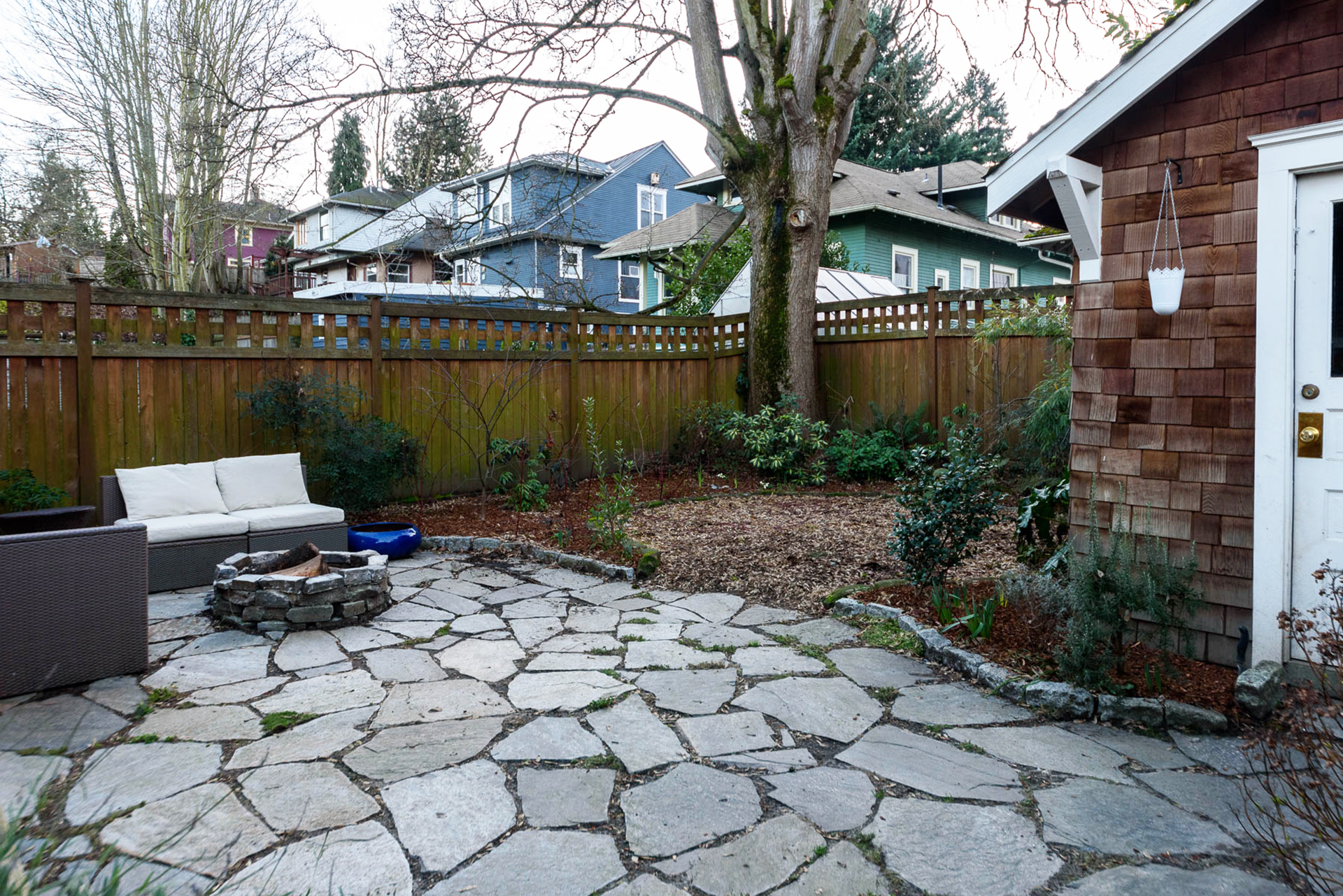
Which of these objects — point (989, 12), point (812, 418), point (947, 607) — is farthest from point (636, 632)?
point (989, 12)

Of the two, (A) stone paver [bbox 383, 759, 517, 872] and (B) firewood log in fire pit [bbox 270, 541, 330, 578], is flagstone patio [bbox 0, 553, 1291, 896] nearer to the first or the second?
(A) stone paver [bbox 383, 759, 517, 872]

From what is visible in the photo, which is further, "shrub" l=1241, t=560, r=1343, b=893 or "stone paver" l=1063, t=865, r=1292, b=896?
"stone paver" l=1063, t=865, r=1292, b=896

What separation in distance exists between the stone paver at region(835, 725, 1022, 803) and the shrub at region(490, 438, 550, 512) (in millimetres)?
4658

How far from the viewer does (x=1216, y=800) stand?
2.66m

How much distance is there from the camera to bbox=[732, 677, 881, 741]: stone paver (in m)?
3.28

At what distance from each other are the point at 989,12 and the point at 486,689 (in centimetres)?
993

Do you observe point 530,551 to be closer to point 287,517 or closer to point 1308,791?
point 287,517

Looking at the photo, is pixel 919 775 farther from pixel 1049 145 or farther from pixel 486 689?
pixel 1049 145

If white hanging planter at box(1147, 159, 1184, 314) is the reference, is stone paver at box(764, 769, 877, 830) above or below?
below

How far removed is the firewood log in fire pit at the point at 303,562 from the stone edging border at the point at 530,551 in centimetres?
147

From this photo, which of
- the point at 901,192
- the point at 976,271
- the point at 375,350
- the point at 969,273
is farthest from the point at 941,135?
the point at 375,350

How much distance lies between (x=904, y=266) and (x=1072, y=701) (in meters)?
16.0

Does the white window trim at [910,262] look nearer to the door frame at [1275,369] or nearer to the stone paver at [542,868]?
the door frame at [1275,369]

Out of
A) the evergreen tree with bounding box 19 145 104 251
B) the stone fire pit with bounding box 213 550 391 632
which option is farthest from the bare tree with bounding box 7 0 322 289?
the stone fire pit with bounding box 213 550 391 632
